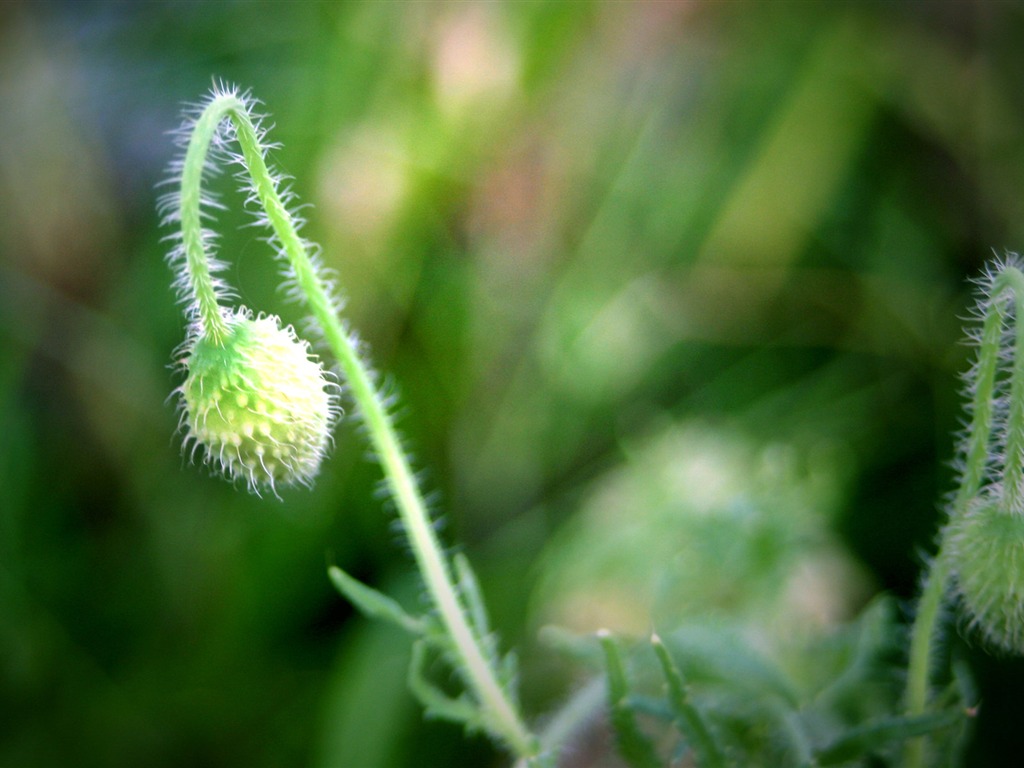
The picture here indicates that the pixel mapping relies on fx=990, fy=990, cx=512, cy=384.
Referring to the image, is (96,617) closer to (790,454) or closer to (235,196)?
(235,196)

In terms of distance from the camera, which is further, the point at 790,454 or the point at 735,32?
the point at 735,32

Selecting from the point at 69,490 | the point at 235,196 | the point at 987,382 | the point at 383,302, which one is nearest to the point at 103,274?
the point at 235,196

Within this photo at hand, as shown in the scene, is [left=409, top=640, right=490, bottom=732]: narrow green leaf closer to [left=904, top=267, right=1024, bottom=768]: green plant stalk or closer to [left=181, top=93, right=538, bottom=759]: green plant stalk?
[left=181, top=93, right=538, bottom=759]: green plant stalk

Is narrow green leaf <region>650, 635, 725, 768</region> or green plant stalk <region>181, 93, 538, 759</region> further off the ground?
green plant stalk <region>181, 93, 538, 759</region>

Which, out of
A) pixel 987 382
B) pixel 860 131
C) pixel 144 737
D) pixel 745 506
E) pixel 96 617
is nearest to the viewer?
pixel 987 382

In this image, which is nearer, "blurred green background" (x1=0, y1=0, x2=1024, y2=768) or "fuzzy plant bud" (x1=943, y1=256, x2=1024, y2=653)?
"fuzzy plant bud" (x1=943, y1=256, x2=1024, y2=653)

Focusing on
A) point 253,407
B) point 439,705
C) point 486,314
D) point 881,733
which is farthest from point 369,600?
point 486,314

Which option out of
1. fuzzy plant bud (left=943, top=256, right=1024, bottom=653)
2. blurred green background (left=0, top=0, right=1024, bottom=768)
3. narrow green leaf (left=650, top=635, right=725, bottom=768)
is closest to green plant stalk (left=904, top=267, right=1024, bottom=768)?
fuzzy plant bud (left=943, top=256, right=1024, bottom=653)
